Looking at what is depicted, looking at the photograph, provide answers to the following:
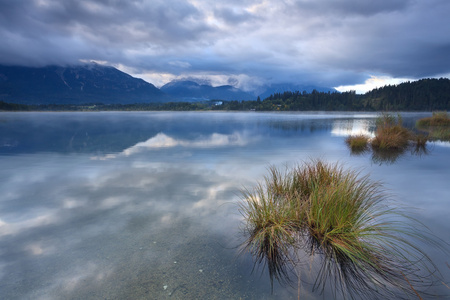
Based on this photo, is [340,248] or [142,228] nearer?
[340,248]

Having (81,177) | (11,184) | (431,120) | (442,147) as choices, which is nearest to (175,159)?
(81,177)

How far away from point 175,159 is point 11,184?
7.65 m

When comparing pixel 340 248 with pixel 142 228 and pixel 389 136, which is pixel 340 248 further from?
pixel 389 136

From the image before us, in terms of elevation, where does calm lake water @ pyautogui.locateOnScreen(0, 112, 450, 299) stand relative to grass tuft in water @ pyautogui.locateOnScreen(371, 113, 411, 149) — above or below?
below

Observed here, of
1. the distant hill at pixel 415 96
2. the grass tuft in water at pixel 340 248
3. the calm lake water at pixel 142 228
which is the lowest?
the calm lake water at pixel 142 228

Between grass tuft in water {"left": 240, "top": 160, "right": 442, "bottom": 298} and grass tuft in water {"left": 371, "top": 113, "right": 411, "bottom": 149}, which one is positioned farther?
grass tuft in water {"left": 371, "top": 113, "right": 411, "bottom": 149}

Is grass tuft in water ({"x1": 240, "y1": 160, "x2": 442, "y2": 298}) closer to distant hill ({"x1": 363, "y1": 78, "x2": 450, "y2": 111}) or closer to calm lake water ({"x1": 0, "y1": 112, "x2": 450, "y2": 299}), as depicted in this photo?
calm lake water ({"x1": 0, "y1": 112, "x2": 450, "y2": 299})

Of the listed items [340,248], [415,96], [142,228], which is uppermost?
[415,96]

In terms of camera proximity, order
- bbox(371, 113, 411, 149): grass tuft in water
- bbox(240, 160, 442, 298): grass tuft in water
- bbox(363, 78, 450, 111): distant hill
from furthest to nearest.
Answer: bbox(363, 78, 450, 111): distant hill < bbox(371, 113, 411, 149): grass tuft in water < bbox(240, 160, 442, 298): grass tuft in water

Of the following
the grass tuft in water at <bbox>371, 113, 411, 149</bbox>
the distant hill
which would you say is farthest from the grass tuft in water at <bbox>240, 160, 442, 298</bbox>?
the distant hill

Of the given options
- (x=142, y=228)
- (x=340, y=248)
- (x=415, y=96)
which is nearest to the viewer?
(x=340, y=248)

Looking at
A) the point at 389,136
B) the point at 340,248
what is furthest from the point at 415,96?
the point at 340,248

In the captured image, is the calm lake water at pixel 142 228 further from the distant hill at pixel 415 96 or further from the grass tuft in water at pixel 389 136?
the distant hill at pixel 415 96

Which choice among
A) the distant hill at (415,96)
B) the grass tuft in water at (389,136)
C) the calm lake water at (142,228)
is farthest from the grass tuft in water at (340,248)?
the distant hill at (415,96)
